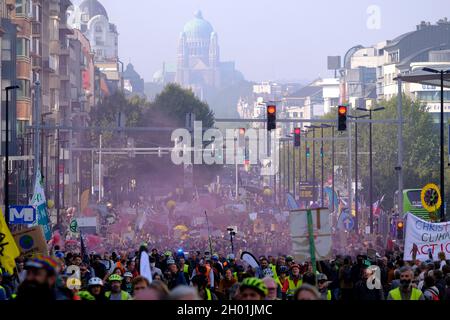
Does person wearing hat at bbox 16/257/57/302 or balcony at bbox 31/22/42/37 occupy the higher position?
balcony at bbox 31/22/42/37

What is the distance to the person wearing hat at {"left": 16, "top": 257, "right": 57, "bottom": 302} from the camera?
9.83m

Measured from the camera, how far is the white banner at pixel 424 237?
2628cm

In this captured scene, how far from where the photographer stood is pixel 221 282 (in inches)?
879

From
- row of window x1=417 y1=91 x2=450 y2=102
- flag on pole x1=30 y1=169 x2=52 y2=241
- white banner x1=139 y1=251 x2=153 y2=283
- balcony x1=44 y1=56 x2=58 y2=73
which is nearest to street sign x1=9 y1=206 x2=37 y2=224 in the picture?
flag on pole x1=30 y1=169 x2=52 y2=241

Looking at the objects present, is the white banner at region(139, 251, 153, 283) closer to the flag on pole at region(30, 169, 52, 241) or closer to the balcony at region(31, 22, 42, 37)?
the flag on pole at region(30, 169, 52, 241)

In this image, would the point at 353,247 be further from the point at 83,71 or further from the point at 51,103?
the point at 83,71

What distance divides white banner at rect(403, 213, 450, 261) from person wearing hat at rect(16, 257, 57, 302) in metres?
16.5

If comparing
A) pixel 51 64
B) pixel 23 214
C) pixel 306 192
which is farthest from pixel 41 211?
pixel 51 64

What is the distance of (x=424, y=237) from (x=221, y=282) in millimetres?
5316

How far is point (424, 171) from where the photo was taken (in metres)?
114

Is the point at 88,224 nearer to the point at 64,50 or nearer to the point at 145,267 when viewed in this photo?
the point at 145,267

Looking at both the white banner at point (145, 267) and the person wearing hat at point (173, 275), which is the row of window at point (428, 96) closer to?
the person wearing hat at point (173, 275)

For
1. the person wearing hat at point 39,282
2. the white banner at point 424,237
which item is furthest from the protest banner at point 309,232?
the white banner at point 424,237
